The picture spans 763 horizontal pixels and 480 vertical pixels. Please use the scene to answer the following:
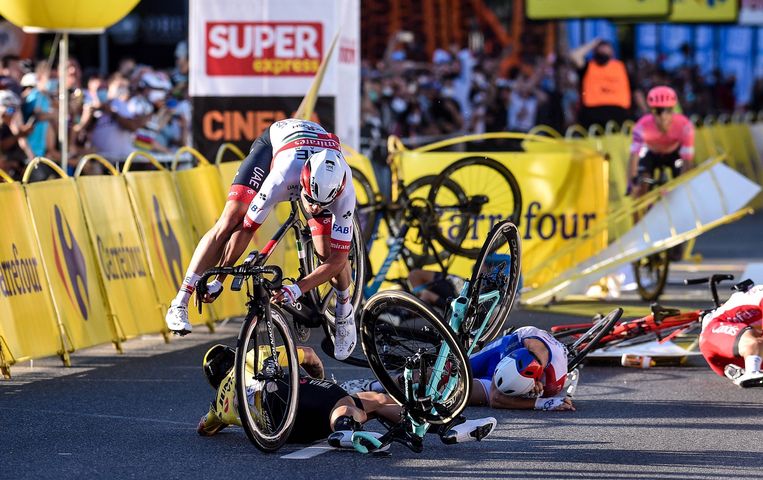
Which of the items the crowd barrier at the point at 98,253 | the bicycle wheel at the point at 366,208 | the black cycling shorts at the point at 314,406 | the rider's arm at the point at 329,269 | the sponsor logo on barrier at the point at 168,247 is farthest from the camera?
the bicycle wheel at the point at 366,208

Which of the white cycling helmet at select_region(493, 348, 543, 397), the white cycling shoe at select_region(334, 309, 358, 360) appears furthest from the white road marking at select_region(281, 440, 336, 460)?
the white cycling helmet at select_region(493, 348, 543, 397)

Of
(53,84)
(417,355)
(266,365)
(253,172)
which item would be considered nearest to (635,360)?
(253,172)

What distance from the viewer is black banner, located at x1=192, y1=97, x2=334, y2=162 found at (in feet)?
55.2

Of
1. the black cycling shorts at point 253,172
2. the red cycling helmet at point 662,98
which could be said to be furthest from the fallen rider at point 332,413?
the red cycling helmet at point 662,98

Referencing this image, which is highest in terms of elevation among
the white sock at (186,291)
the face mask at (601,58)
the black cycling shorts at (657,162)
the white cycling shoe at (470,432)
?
the face mask at (601,58)

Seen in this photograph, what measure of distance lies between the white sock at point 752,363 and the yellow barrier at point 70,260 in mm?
4849

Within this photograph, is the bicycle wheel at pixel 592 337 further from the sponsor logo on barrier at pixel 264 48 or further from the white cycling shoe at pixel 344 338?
the sponsor logo on barrier at pixel 264 48

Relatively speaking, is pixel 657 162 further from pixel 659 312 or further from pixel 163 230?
pixel 659 312

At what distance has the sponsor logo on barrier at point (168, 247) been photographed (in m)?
13.3

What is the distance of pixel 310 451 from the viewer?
28.6 ft

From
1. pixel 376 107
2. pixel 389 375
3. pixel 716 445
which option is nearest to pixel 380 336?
pixel 389 375

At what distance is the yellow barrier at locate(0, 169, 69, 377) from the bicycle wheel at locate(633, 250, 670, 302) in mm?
6494

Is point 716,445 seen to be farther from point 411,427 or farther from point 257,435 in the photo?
point 257,435

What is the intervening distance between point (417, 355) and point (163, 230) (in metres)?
5.18
